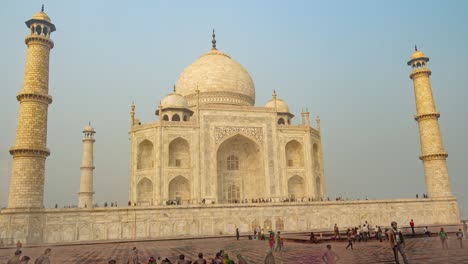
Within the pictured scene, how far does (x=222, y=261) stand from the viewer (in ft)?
23.1

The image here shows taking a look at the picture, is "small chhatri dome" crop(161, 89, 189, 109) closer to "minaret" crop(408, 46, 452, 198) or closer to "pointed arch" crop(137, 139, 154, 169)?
"pointed arch" crop(137, 139, 154, 169)

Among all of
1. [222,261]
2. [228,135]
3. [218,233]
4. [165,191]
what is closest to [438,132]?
[228,135]

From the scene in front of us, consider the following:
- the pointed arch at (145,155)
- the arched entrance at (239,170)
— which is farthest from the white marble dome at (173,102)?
the arched entrance at (239,170)

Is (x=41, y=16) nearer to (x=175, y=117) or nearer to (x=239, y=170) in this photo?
(x=175, y=117)

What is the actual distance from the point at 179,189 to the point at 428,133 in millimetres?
16515

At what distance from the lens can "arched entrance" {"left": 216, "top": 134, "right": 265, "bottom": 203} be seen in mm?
27625

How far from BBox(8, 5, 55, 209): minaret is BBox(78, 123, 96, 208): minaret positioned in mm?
13371

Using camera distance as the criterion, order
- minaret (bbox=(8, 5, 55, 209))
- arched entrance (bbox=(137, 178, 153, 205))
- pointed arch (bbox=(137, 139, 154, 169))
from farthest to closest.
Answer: pointed arch (bbox=(137, 139, 154, 169)), arched entrance (bbox=(137, 178, 153, 205)), minaret (bbox=(8, 5, 55, 209))

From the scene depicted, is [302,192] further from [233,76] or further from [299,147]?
[233,76]

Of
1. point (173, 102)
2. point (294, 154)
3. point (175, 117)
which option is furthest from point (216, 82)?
point (294, 154)

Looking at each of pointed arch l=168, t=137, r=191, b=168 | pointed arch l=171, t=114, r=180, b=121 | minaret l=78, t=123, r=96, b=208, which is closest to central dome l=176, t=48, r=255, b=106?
pointed arch l=171, t=114, r=180, b=121

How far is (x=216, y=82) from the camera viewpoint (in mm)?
31953

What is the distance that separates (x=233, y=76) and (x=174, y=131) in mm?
9139

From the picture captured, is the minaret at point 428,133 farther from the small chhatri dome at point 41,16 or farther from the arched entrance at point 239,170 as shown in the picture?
the small chhatri dome at point 41,16
